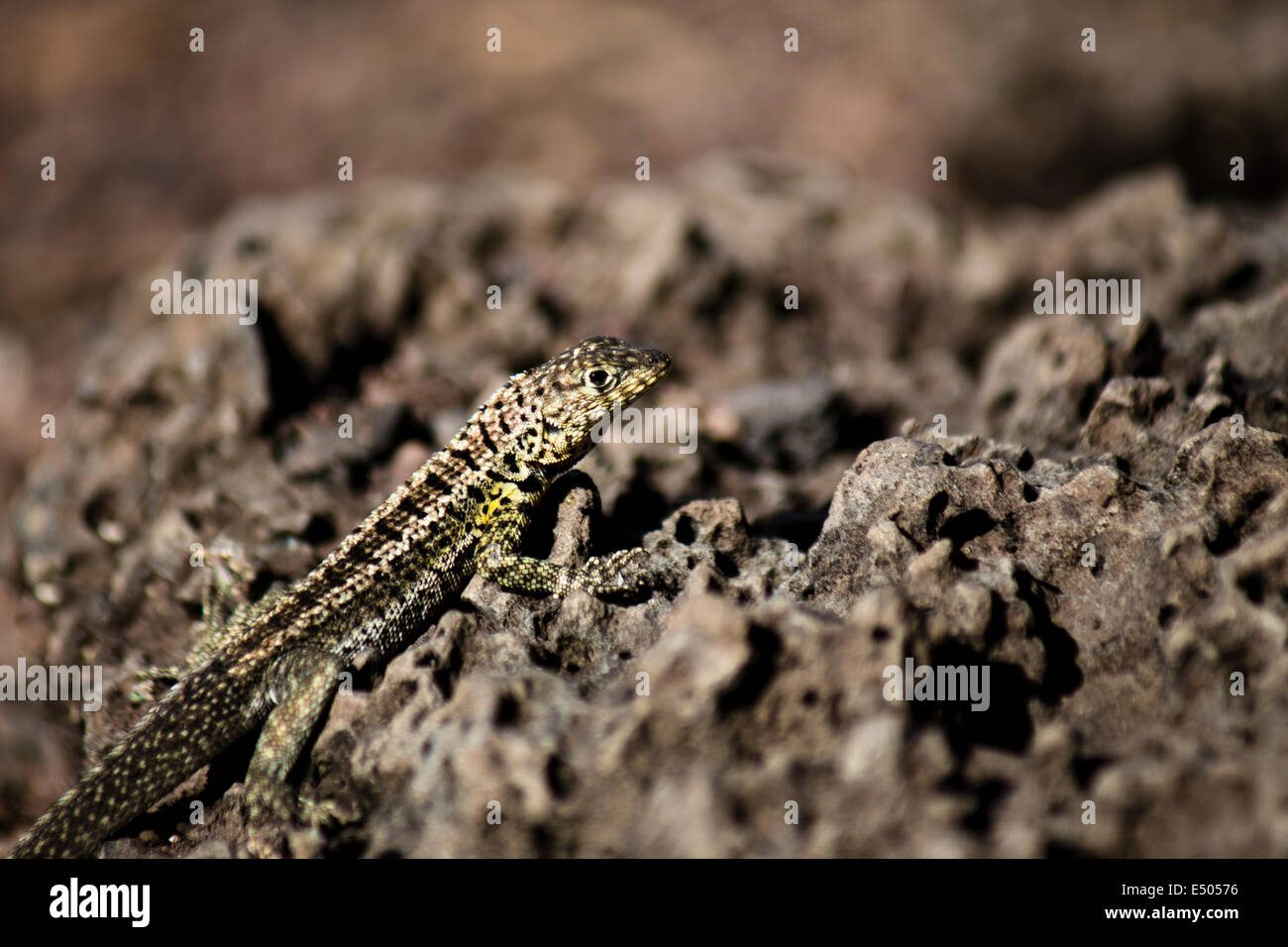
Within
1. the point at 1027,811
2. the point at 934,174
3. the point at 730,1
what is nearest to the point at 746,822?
the point at 1027,811

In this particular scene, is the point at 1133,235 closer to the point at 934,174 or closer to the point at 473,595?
the point at 934,174

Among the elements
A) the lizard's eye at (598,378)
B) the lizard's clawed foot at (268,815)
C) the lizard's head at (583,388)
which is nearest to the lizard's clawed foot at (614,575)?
the lizard's head at (583,388)

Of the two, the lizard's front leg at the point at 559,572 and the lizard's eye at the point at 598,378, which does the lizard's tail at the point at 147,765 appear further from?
the lizard's eye at the point at 598,378

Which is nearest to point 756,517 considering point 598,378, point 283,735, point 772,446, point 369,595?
point 772,446

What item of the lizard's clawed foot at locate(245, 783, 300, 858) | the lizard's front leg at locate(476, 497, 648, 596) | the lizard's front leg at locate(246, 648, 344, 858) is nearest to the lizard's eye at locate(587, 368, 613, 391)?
the lizard's front leg at locate(476, 497, 648, 596)

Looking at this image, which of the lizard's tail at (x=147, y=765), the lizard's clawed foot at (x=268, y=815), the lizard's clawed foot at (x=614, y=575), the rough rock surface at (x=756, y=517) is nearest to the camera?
the rough rock surface at (x=756, y=517)

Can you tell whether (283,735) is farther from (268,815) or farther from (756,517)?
(756,517)
